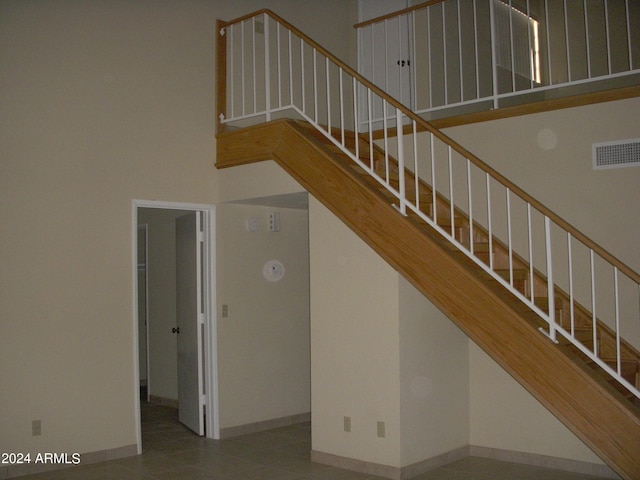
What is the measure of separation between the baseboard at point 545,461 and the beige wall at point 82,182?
2.87m

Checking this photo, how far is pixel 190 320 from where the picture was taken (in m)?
6.21

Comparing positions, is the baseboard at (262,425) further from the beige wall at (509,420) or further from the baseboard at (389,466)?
the beige wall at (509,420)

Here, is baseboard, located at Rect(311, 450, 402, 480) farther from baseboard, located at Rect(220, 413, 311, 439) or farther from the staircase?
the staircase

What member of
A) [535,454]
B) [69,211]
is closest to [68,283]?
[69,211]

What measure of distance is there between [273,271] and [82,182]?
6.97 feet

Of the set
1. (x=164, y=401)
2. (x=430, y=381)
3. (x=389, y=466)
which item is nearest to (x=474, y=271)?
(x=430, y=381)

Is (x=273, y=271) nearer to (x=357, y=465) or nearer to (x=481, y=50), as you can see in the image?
(x=357, y=465)

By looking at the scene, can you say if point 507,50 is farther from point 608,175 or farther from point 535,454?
point 535,454

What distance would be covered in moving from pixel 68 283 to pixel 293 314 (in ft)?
7.92

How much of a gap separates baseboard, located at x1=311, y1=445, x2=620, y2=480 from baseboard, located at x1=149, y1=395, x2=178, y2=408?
2849mm

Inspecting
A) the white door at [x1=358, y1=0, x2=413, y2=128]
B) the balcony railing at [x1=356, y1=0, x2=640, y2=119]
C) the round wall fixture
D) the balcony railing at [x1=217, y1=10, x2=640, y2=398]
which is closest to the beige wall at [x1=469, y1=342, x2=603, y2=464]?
the balcony railing at [x1=217, y1=10, x2=640, y2=398]

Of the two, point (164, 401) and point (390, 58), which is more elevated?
point (390, 58)

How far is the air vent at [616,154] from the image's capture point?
4529 mm

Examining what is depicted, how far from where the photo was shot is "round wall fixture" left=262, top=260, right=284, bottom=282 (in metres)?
6.48
